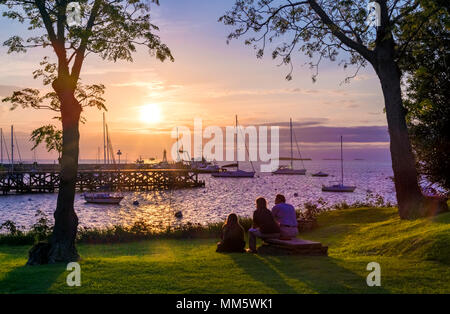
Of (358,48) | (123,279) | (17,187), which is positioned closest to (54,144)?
(123,279)

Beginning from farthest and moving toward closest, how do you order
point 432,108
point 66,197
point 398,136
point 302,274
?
point 432,108, point 398,136, point 66,197, point 302,274

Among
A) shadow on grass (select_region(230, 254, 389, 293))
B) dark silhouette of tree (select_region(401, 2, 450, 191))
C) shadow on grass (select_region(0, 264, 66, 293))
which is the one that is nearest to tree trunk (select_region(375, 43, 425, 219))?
dark silhouette of tree (select_region(401, 2, 450, 191))

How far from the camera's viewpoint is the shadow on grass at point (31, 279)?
331 inches

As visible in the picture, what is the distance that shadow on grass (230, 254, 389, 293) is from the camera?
785cm

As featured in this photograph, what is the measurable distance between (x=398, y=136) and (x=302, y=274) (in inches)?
401

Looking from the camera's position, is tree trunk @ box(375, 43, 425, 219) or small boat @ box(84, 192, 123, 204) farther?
small boat @ box(84, 192, 123, 204)

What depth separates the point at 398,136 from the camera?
56.1ft

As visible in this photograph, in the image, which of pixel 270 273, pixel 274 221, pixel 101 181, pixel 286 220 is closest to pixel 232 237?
pixel 274 221

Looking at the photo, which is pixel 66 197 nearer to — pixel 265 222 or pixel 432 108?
pixel 265 222

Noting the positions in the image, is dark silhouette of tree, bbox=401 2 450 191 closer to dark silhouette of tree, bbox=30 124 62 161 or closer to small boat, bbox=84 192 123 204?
dark silhouette of tree, bbox=30 124 62 161

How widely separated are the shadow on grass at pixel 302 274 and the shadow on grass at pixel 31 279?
13.5 ft

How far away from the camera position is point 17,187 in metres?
76.5

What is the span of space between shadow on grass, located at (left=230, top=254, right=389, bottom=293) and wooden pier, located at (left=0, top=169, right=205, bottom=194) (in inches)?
2888
